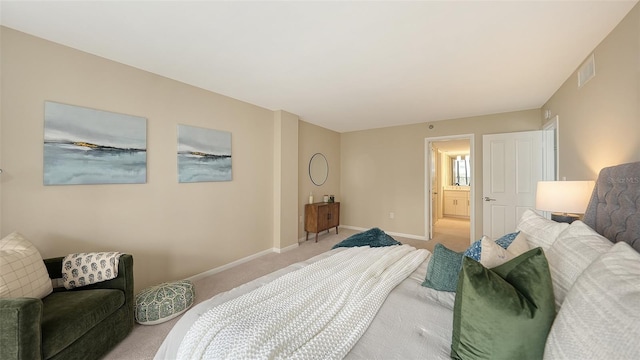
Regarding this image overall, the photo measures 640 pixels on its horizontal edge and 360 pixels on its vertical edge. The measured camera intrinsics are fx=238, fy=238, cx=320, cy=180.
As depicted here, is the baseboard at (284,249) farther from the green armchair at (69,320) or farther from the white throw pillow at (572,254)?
the white throw pillow at (572,254)

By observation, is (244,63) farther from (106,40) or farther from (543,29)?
(543,29)

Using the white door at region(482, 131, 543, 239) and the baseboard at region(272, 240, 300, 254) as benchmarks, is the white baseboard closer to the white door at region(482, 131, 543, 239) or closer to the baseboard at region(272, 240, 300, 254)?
the baseboard at region(272, 240, 300, 254)

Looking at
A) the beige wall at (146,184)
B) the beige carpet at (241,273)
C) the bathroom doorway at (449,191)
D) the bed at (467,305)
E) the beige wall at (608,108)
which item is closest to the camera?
the bed at (467,305)

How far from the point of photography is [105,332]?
169 cm

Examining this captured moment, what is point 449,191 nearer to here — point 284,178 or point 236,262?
point 284,178

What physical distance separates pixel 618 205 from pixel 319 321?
1.84 m

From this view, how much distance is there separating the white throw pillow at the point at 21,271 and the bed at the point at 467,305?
1.06m

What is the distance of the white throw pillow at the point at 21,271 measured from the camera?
1399 mm

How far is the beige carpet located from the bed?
3.03ft

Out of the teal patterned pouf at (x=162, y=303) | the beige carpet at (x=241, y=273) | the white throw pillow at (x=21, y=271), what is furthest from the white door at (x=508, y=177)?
the white throw pillow at (x=21, y=271)

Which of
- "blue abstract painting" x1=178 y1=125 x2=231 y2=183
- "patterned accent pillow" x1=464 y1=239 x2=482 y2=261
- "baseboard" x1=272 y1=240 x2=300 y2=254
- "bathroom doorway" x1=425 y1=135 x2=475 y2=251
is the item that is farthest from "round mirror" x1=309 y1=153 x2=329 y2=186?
"patterned accent pillow" x1=464 y1=239 x2=482 y2=261

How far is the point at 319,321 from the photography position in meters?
1.12

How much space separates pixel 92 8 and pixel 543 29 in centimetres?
325

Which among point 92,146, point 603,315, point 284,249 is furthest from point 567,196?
point 92,146
